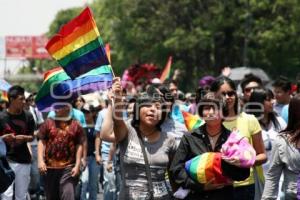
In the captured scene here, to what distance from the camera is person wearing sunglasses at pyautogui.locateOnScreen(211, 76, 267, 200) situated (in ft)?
23.0

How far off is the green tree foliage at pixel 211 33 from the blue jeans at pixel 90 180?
2679 cm

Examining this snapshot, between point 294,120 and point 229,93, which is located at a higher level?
point 229,93

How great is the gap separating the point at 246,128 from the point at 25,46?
92475mm

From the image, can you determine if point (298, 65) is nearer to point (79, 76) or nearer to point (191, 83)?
point (191, 83)

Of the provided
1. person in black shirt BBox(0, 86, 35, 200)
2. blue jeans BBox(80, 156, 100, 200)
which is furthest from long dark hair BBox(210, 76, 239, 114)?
blue jeans BBox(80, 156, 100, 200)

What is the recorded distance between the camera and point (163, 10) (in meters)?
42.2

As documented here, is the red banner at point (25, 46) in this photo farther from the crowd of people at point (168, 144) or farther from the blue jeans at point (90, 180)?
the crowd of people at point (168, 144)

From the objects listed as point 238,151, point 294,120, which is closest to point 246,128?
point 238,151

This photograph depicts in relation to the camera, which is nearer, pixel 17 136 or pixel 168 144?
pixel 168 144

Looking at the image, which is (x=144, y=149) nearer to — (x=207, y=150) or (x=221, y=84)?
(x=207, y=150)

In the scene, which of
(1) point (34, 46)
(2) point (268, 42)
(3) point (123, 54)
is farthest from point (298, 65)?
(1) point (34, 46)

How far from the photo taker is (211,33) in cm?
4100

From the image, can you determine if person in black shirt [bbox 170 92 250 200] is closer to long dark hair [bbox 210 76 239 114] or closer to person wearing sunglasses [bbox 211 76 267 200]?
person wearing sunglasses [bbox 211 76 267 200]

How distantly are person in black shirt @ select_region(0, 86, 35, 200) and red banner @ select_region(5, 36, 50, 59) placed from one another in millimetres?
86268
